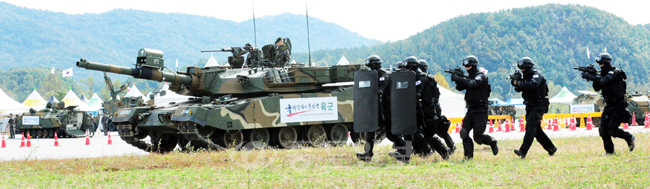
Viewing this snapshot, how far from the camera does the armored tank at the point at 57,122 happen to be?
115 ft

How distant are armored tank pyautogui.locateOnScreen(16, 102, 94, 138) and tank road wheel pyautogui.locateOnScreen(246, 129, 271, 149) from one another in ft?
65.5

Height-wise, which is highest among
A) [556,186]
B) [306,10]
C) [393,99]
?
[306,10]

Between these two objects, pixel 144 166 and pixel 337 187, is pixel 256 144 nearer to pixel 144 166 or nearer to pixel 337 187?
pixel 144 166

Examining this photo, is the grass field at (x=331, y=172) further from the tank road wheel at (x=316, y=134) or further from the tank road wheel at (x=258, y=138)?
the tank road wheel at (x=316, y=134)

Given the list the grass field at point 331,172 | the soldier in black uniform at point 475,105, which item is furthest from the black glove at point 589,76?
the soldier in black uniform at point 475,105

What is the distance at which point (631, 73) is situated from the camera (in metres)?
129

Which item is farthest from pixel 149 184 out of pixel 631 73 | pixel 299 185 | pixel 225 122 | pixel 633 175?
pixel 631 73

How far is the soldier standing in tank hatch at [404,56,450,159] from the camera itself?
11.8m

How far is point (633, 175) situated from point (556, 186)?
1159 mm

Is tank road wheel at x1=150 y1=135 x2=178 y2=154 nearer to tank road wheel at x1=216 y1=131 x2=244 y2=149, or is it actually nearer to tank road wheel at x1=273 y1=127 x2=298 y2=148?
tank road wheel at x1=216 y1=131 x2=244 y2=149

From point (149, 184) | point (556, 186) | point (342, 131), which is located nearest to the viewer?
point (556, 186)

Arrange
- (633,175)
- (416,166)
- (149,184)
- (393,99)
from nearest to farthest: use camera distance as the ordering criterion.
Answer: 1. (633,175)
2. (149,184)
3. (416,166)
4. (393,99)

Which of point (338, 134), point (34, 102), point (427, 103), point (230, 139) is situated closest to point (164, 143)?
point (230, 139)

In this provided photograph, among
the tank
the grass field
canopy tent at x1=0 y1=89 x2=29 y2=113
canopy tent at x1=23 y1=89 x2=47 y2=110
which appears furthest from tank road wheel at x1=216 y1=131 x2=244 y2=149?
canopy tent at x1=23 y1=89 x2=47 y2=110
